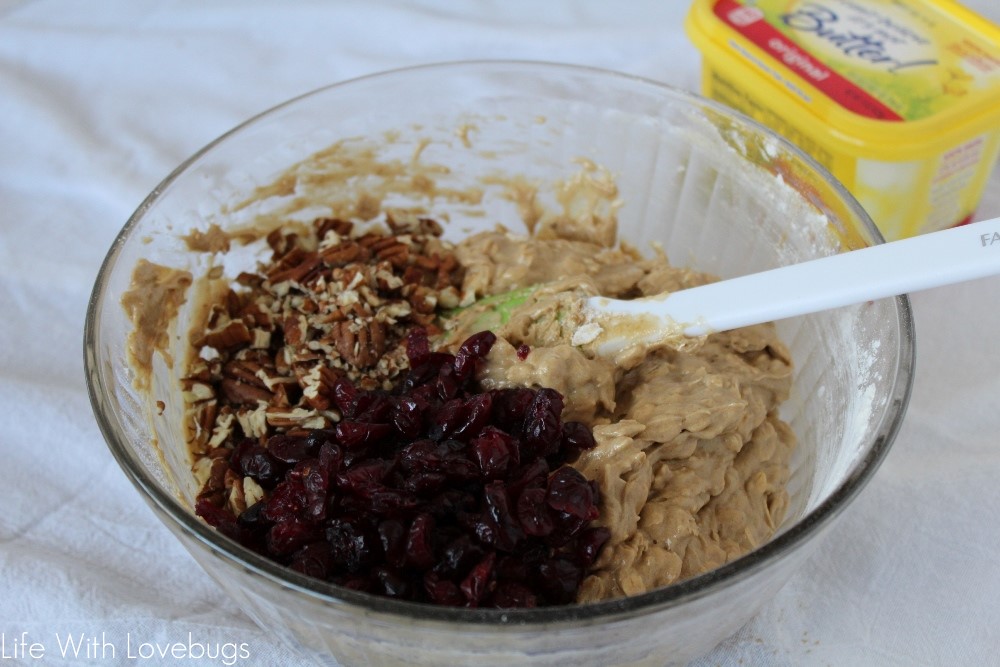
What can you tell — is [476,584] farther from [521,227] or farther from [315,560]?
[521,227]

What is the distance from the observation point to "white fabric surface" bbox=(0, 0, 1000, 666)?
2162 mm

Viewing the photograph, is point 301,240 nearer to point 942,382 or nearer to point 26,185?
point 26,185

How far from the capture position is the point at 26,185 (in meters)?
3.27

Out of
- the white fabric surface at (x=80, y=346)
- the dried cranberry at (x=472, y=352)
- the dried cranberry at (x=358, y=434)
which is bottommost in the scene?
the white fabric surface at (x=80, y=346)

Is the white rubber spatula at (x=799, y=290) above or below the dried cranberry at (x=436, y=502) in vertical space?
above

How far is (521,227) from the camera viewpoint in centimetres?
292

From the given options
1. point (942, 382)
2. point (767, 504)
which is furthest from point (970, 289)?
point (767, 504)

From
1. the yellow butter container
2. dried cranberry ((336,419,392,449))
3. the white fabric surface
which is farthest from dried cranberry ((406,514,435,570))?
the yellow butter container

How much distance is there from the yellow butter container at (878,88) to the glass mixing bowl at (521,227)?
38 centimetres

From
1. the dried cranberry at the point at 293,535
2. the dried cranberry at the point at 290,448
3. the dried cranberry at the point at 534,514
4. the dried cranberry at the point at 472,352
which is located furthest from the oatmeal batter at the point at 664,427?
the dried cranberry at the point at 293,535

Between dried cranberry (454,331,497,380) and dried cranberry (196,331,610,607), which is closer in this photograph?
dried cranberry (196,331,610,607)

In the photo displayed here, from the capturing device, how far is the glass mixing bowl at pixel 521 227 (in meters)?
1.57

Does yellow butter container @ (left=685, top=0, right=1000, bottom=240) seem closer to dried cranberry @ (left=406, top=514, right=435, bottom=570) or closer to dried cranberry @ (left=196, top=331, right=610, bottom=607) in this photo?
dried cranberry @ (left=196, top=331, right=610, bottom=607)

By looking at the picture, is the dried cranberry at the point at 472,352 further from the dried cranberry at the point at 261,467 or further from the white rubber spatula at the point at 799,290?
the dried cranberry at the point at 261,467
